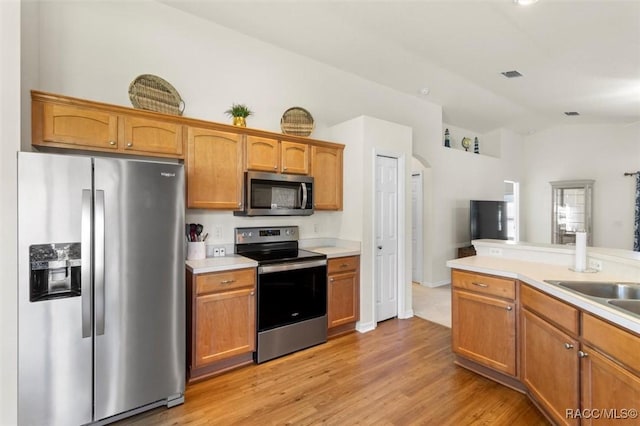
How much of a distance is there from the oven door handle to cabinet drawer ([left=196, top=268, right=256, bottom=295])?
102mm

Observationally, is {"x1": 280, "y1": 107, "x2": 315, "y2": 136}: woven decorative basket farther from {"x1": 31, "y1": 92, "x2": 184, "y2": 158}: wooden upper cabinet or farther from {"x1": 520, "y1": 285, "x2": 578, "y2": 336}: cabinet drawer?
{"x1": 520, "y1": 285, "x2": 578, "y2": 336}: cabinet drawer

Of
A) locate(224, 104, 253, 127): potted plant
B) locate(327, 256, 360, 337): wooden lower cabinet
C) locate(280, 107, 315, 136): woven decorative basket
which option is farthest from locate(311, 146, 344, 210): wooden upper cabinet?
locate(224, 104, 253, 127): potted plant

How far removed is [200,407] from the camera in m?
2.24

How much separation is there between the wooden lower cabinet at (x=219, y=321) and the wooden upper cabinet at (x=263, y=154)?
106cm

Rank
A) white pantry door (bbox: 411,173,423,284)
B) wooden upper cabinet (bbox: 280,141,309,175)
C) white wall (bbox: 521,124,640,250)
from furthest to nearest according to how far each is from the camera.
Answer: white wall (bbox: 521,124,640,250)
white pantry door (bbox: 411,173,423,284)
wooden upper cabinet (bbox: 280,141,309,175)

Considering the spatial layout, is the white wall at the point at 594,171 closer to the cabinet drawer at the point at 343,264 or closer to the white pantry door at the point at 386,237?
the white pantry door at the point at 386,237

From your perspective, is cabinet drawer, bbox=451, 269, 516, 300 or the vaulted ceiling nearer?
cabinet drawer, bbox=451, 269, 516, 300

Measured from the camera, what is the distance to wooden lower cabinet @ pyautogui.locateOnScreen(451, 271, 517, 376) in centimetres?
239

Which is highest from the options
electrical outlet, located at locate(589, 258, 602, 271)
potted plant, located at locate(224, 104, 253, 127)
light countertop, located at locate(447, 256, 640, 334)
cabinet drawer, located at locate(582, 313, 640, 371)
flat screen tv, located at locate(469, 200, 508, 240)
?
potted plant, located at locate(224, 104, 253, 127)

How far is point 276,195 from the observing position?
3.27 m

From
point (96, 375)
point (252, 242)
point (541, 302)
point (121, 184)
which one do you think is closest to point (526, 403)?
point (541, 302)

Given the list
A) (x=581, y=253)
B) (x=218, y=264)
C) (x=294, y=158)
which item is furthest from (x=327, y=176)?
(x=581, y=253)

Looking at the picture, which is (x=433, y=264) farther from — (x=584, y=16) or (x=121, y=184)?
(x=121, y=184)

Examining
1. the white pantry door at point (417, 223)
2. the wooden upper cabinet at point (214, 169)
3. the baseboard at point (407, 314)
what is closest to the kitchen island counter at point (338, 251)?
the wooden upper cabinet at point (214, 169)
